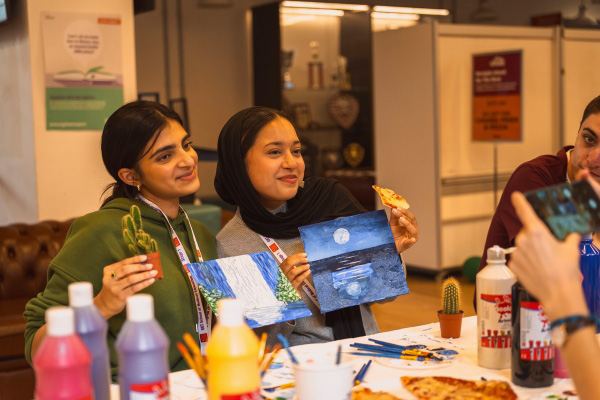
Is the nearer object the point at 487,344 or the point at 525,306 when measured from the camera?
the point at 525,306

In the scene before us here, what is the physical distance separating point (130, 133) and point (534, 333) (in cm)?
139

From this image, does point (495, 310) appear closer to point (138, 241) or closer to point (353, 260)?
point (353, 260)

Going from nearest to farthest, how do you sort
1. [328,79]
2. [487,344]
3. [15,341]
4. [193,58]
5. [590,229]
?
[590,229]
[487,344]
[15,341]
[193,58]
[328,79]

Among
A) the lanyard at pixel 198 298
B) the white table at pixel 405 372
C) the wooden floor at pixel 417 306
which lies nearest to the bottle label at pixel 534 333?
the white table at pixel 405 372

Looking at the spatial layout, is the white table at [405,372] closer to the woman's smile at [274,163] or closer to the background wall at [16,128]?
the woman's smile at [274,163]

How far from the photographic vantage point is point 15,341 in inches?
156

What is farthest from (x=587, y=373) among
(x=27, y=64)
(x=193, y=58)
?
(x=193, y=58)

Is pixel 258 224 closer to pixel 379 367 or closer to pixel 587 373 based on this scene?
pixel 379 367

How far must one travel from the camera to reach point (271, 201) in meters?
2.69

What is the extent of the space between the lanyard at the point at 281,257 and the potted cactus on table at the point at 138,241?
653mm

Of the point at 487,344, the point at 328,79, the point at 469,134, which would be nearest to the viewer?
the point at 487,344

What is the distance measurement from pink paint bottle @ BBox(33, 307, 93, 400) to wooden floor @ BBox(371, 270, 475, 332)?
4.33 meters

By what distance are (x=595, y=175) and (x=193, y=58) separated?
23.1 ft

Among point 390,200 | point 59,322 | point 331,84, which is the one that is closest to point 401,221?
point 390,200
